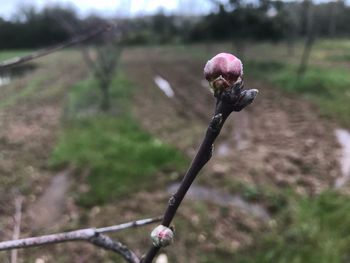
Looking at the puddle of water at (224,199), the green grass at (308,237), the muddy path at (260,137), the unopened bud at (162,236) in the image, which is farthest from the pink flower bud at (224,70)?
the muddy path at (260,137)

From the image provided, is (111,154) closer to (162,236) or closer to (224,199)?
(224,199)

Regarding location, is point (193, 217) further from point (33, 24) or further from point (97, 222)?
point (33, 24)

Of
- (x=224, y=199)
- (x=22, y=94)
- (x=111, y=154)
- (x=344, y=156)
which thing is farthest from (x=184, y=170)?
(x=22, y=94)

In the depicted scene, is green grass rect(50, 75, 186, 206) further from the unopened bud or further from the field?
the unopened bud

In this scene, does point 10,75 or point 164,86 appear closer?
point 164,86

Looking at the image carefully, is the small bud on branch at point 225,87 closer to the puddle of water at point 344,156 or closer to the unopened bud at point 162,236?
the unopened bud at point 162,236
